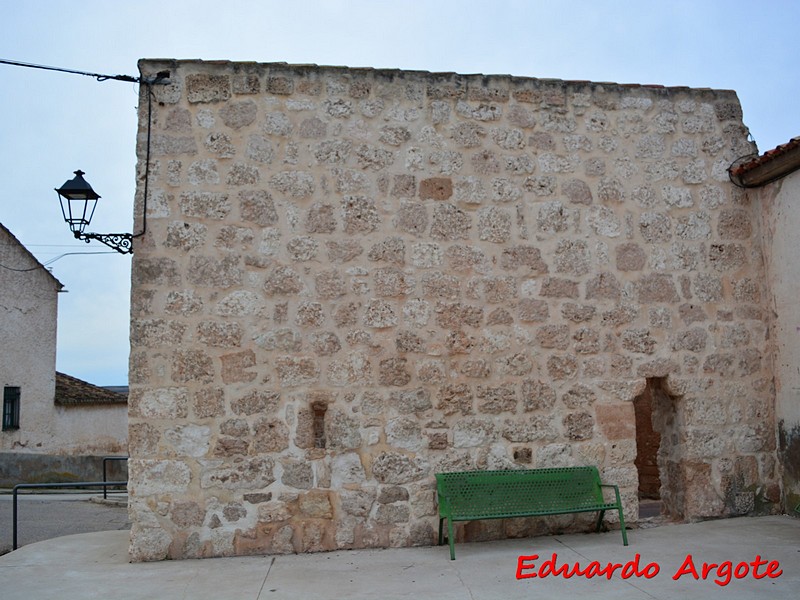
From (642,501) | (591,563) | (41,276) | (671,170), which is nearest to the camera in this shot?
(591,563)

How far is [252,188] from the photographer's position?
214 inches

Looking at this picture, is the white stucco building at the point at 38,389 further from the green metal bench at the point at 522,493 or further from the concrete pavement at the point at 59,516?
the green metal bench at the point at 522,493

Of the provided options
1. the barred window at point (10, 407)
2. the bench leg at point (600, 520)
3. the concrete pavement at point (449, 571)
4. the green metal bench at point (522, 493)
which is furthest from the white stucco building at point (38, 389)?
the bench leg at point (600, 520)

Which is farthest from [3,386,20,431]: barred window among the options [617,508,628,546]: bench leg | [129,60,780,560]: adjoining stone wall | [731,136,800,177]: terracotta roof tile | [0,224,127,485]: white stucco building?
[731,136,800,177]: terracotta roof tile

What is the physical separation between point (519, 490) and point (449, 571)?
0.93 meters

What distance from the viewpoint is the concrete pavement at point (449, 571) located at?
414 centimetres

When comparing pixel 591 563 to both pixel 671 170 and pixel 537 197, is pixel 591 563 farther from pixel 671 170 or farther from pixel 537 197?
pixel 671 170

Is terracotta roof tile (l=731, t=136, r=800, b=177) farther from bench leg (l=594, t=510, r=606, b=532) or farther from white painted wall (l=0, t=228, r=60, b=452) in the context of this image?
white painted wall (l=0, t=228, r=60, b=452)

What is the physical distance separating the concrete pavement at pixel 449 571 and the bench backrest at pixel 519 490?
276 millimetres

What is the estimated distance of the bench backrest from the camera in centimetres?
518

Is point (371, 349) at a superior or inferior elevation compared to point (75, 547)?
superior

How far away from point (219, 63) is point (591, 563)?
14.2 feet

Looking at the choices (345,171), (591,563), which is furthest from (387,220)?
(591,563)

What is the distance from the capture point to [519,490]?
5285mm
